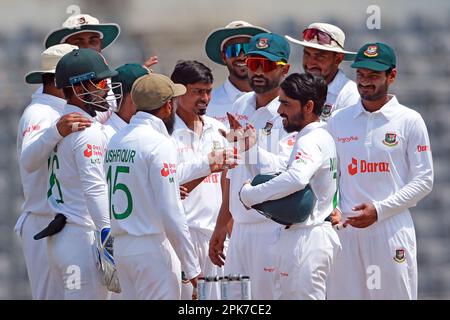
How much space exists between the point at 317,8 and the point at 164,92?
764 centimetres

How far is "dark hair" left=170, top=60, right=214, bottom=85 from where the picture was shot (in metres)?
8.30

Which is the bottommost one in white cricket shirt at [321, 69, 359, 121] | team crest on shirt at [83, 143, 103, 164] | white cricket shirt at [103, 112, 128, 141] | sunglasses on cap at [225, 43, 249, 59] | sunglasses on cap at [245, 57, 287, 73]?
team crest on shirt at [83, 143, 103, 164]

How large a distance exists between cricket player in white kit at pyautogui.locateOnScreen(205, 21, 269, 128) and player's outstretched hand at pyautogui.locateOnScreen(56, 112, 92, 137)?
4.89 feet

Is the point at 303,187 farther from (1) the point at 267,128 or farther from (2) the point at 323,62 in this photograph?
(2) the point at 323,62

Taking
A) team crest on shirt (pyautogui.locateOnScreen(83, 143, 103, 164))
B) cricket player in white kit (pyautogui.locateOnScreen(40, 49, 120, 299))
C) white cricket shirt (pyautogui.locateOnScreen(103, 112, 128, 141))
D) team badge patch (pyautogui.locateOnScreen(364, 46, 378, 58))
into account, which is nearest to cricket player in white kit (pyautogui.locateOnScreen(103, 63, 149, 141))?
white cricket shirt (pyautogui.locateOnScreen(103, 112, 128, 141))

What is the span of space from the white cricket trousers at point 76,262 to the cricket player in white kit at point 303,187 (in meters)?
0.85

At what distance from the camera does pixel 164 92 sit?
23.5ft

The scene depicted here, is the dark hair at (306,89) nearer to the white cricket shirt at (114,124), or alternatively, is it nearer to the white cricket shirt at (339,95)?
the white cricket shirt at (339,95)

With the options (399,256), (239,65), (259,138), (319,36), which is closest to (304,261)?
(399,256)

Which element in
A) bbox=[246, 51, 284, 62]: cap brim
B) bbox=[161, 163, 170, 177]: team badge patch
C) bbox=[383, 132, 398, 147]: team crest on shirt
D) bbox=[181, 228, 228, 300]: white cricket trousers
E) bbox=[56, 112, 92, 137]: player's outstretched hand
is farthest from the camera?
bbox=[181, 228, 228, 300]: white cricket trousers

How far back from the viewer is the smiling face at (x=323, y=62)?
848 cm

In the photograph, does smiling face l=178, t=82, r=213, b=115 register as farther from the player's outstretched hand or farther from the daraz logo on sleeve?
the player's outstretched hand

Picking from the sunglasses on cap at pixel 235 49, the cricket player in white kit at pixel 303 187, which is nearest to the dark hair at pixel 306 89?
the cricket player in white kit at pixel 303 187
